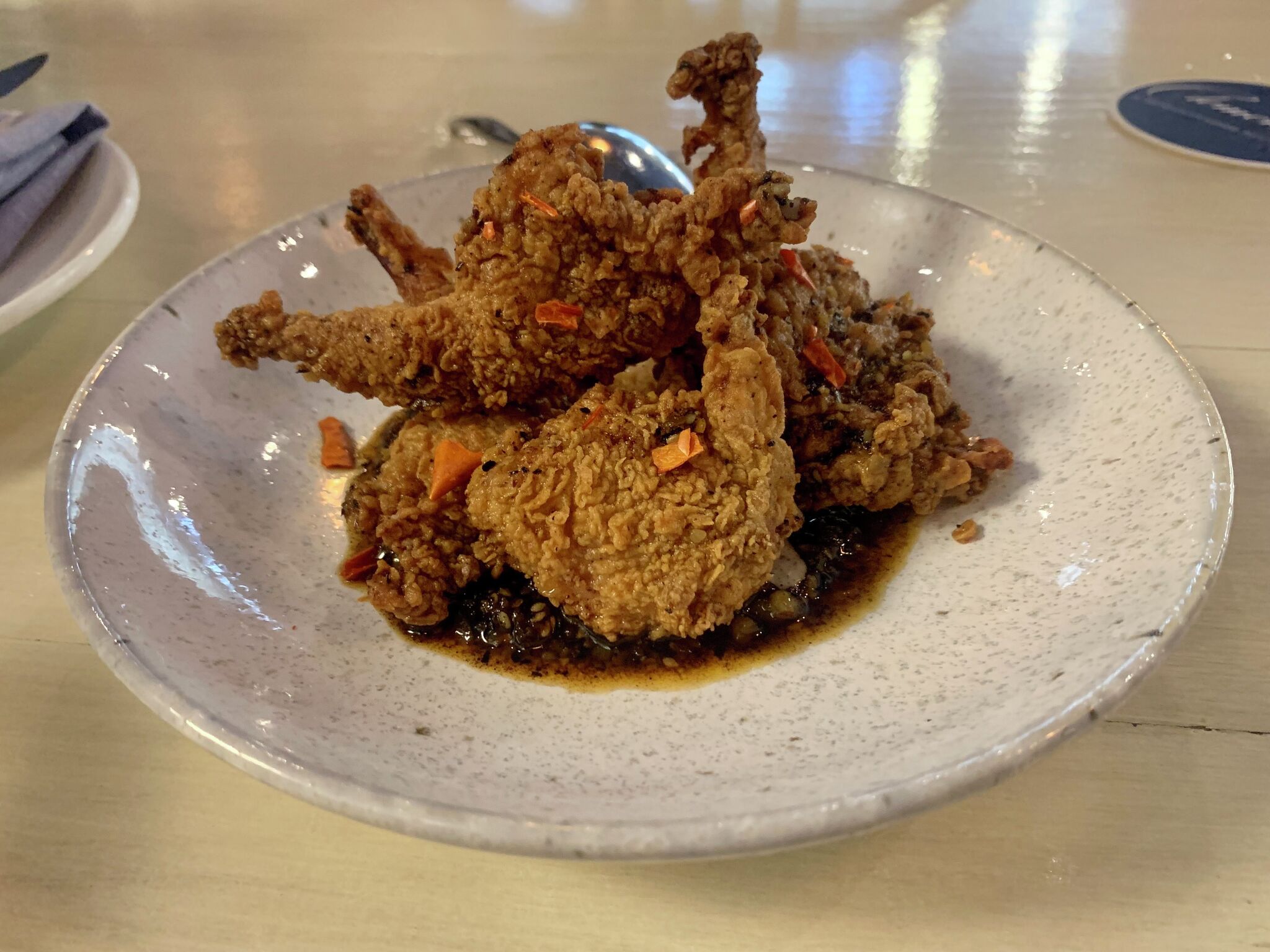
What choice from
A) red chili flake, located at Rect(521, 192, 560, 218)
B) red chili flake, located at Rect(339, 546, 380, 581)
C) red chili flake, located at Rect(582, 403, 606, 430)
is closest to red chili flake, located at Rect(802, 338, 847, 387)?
red chili flake, located at Rect(582, 403, 606, 430)

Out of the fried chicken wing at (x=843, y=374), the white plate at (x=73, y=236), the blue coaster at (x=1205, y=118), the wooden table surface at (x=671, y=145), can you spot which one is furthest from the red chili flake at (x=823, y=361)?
the blue coaster at (x=1205, y=118)

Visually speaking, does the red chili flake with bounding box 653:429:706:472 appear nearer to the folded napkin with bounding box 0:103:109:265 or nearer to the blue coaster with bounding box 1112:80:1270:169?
the folded napkin with bounding box 0:103:109:265

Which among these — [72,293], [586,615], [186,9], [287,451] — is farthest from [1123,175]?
[186,9]

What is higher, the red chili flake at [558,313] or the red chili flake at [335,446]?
the red chili flake at [558,313]

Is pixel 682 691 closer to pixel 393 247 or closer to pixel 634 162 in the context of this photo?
pixel 393 247

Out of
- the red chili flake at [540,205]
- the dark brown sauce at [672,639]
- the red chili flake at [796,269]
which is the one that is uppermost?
the red chili flake at [540,205]

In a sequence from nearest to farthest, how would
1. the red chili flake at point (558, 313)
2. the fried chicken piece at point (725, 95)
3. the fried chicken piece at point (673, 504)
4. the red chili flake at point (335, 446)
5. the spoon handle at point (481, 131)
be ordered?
the fried chicken piece at point (673, 504) → the red chili flake at point (558, 313) → the fried chicken piece at point (725, 95) → the red chili flake at point (335, 446) → the spoon handle at point (481, 131)

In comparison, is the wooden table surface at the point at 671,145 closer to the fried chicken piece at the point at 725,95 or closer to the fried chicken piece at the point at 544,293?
the fried chicken piece at the point at 544,293

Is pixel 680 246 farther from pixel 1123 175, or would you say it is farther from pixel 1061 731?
pixel 1123 175
